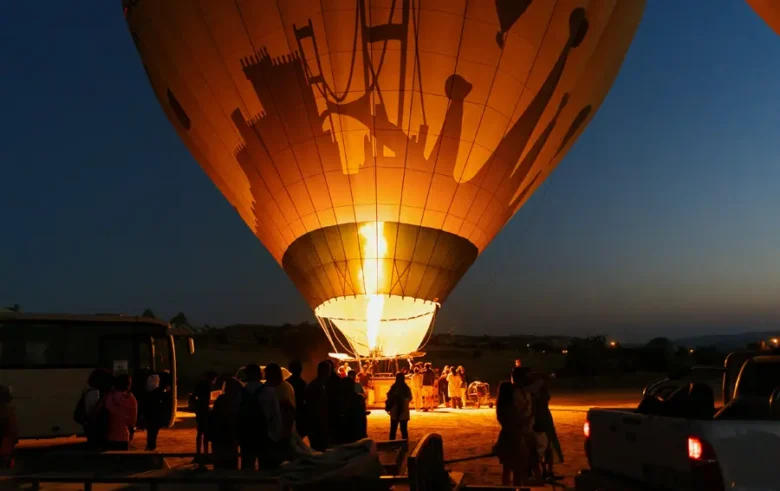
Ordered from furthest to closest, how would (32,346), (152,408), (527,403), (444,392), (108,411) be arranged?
(444,392) < (32,346) < (152,408) < (527,403) < (108,411)

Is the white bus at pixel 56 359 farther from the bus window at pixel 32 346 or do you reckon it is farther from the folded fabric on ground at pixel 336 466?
the folded fabric on ground at pixel 336 466

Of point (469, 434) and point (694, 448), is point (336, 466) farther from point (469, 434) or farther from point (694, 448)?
point (469, 434)

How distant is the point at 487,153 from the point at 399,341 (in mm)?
4360

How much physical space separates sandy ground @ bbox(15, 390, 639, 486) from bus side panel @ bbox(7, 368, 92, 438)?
654mm

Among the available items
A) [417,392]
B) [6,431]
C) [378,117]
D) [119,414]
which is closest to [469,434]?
[417,392]

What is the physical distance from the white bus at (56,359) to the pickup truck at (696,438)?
8031 mm

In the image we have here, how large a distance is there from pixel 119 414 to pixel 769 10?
13542mm

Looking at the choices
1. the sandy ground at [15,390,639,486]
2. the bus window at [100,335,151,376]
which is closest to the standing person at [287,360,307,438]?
the sandy ground at [15,390,639,486]

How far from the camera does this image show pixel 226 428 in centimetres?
566

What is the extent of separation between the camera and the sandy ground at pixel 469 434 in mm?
8094

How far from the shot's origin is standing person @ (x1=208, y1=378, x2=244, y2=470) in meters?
5.38

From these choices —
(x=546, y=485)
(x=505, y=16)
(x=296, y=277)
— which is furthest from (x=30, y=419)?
(x=505, y=16)

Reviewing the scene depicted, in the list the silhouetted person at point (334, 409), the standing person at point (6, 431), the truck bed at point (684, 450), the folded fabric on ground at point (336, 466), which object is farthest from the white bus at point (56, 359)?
the truck bed at point (684, 450)

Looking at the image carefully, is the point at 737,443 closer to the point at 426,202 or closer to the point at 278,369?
the point at 278,369
